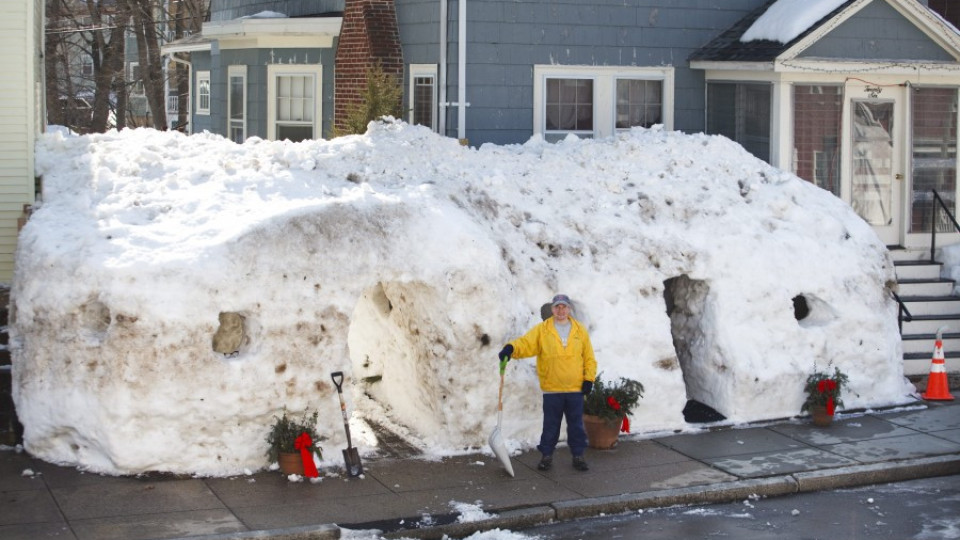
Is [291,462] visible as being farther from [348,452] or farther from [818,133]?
[818,133]

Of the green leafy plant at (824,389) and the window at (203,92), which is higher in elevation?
the window at (203,92)

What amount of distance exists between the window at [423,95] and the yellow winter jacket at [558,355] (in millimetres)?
6959

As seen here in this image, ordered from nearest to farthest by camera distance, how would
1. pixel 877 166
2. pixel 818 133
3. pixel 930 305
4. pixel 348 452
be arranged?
pixel 348 452 < pixel 930 305 < pixel 818 133 < pixel 877 166

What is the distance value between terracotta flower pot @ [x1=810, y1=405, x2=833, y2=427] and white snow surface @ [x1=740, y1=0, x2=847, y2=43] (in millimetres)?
5589

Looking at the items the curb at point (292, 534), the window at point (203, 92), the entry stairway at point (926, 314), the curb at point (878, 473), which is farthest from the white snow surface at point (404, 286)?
the window at point (203, 92)

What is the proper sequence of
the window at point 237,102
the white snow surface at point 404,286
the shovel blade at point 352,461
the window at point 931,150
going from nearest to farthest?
the white snow surface at point 404,286
the shovel blade at point 352,461
the window at point 931,150
the window at point 237,102

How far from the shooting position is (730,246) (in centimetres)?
1460

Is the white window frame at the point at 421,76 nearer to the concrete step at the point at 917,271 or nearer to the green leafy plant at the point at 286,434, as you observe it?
the concrete step at the point at 917,271

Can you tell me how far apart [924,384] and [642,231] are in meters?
4.43

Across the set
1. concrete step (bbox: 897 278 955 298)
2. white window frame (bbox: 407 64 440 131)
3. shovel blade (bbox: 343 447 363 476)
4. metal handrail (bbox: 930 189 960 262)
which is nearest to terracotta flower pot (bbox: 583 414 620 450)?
shovel blade (bbox: 343 447 363 476)

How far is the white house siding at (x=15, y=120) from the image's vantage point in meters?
13.9

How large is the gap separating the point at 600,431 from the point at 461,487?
1.85 meters

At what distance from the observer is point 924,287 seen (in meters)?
17.5

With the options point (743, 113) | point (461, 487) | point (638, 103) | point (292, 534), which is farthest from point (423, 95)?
point (292, 534)
